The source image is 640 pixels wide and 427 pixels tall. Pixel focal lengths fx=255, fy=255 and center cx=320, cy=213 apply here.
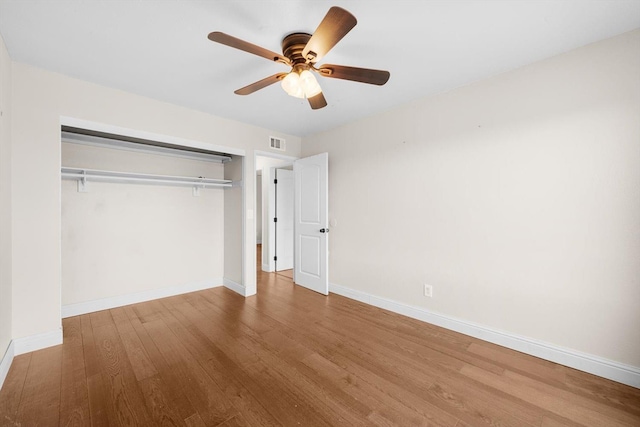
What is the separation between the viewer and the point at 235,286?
13.0 ft

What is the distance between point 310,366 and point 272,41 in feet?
8.36

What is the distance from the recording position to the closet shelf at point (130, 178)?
2873 millimetres

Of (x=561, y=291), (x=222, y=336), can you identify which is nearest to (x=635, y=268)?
(x=561, y=291)

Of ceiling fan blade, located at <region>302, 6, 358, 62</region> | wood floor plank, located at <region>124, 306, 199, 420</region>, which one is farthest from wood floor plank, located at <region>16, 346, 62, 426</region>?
ceiling fan blade, located at <region>302, 6, 358, 62</region>

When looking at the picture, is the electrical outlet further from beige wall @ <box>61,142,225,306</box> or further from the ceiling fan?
beige wall @ <box>61,142,225,306</box>

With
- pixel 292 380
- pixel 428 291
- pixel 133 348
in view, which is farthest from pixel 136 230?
pixel 428 291

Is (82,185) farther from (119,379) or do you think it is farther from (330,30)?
(330,30)

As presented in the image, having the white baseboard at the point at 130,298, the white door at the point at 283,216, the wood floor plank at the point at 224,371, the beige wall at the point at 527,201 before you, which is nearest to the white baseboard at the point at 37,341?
the white baseboard at the point at 130,298

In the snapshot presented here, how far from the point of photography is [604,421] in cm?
154

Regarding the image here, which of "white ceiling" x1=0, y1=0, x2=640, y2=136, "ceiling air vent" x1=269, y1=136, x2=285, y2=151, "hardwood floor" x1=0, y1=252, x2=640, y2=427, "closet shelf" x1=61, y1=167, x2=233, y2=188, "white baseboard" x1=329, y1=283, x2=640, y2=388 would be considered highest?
"white ceiling" x1=0, y1=0, x2=640, y2=136

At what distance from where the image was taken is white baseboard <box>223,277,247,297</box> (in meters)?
3.77

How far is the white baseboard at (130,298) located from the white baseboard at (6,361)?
901mm

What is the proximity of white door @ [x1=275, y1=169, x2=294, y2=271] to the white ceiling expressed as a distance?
261cm

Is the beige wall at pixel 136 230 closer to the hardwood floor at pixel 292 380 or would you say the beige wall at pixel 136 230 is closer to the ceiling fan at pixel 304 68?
the hardwood floor at pixel 292 380
